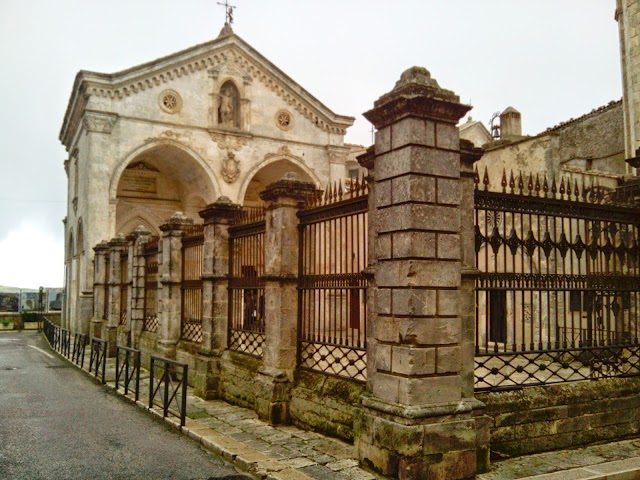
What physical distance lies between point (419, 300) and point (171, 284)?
26.6ft

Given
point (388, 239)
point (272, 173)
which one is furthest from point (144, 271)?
point (272, 173)

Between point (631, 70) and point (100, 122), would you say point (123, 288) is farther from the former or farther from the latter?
point (631, 70)

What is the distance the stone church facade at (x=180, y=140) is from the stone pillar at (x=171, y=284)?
11.8m

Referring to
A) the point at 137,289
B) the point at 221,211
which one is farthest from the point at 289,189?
the point at 137,289

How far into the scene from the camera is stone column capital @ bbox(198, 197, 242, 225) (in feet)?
33.8

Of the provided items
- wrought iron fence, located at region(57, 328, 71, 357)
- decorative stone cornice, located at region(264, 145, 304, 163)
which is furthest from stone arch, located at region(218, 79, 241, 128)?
wrought iron fence, located at region(57, 328, 71, 357)

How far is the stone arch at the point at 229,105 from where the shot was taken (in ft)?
88.1

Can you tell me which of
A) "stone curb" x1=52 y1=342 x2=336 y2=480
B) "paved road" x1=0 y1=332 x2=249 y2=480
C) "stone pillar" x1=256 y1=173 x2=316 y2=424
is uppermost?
"stone pillar" x1=256 y1=173 x2=316 y2=424

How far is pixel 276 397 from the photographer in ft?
26.0

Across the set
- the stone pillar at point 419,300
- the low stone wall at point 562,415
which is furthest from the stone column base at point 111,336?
the low stone wall at point 562,415

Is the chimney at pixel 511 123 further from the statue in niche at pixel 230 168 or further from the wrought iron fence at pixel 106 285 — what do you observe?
the wrought iron fence at pixel 106 285

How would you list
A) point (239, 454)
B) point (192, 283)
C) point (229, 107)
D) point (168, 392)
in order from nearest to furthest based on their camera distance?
point (239, 454) → point (168, 392) → point (192, 283) → point (229, 107)

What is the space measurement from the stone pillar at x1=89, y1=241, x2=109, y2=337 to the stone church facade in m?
1.68

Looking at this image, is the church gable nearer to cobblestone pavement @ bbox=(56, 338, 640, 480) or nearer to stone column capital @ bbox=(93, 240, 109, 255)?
stone column capital @ bbox=(93, 240, 109, 255)
